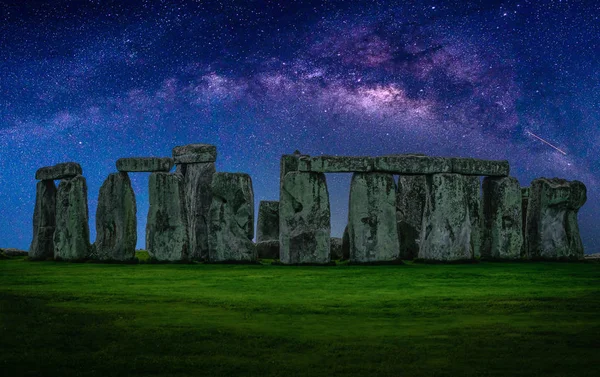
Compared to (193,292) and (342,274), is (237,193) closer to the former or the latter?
(342,274)

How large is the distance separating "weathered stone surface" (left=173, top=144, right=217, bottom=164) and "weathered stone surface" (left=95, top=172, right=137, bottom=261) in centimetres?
237

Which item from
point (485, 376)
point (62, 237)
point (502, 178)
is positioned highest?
point (502, 178)

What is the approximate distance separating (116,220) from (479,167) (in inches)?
365

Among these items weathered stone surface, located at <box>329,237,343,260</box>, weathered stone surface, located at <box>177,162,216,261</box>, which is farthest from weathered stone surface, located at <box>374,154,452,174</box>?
weathered stone surface, located at <box>177,162,216,261</box>

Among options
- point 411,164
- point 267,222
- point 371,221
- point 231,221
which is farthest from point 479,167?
point 267,222

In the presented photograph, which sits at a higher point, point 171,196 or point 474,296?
point 171,196

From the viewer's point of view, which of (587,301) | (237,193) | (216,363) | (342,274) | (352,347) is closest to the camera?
(216,363)

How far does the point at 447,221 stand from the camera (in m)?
17.1

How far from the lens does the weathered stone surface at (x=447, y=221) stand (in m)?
17.0

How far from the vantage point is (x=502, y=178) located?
18.9 m

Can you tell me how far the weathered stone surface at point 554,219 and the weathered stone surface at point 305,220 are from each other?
19.5 feet

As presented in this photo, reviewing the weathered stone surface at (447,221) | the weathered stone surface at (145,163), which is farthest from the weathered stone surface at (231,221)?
the weathered stone surface at (447,221)

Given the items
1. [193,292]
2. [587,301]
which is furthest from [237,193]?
[587,301]

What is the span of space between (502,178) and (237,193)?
7.14m
